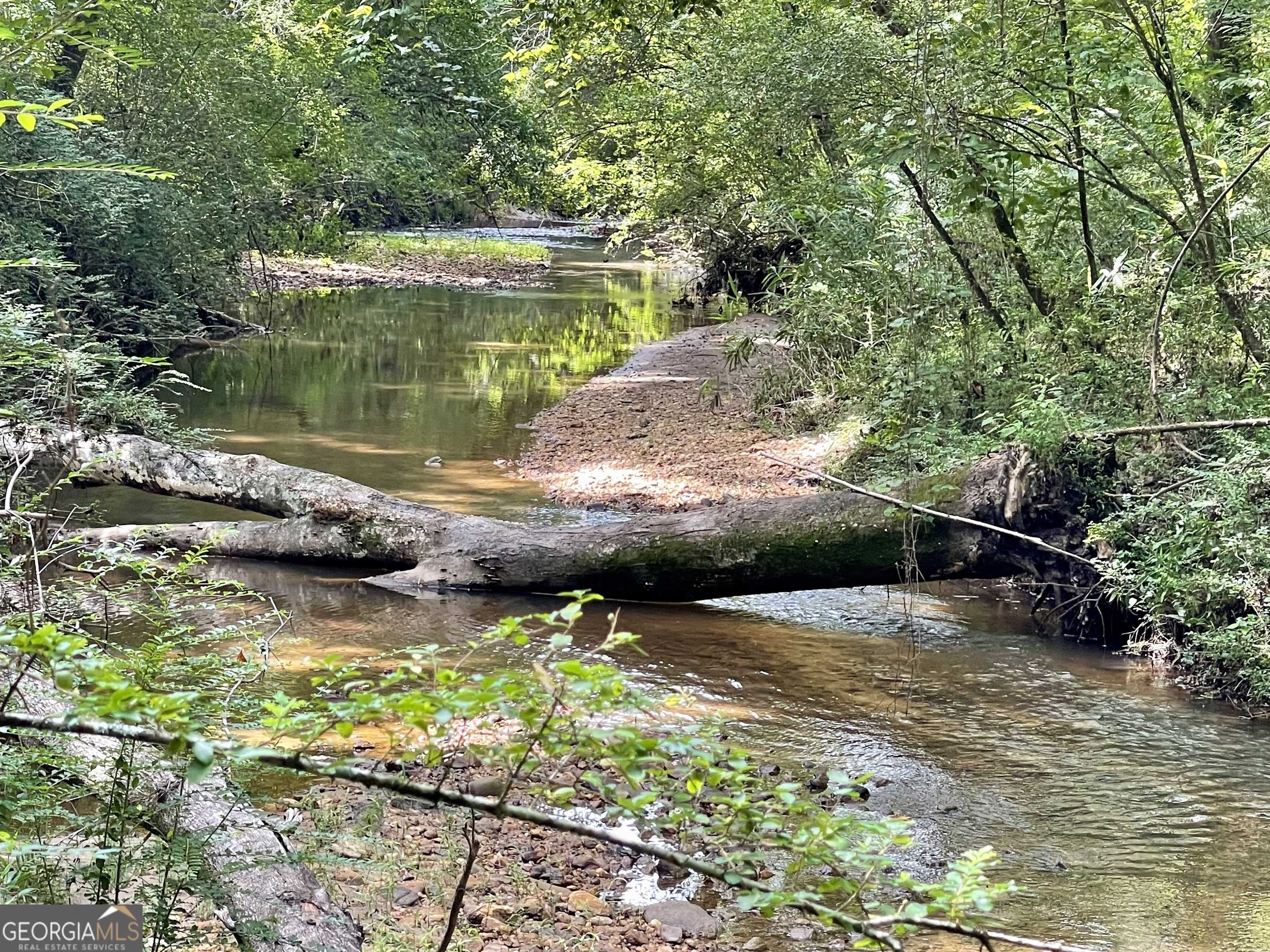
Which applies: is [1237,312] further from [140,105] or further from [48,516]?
[140,105]

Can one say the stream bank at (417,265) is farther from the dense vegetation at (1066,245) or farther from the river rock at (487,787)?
the river rock at (487,787)

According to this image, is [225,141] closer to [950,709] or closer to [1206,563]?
[950,709]

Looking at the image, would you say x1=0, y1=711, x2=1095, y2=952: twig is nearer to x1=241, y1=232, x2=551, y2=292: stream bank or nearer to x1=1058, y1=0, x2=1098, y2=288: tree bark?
x1=1058, y1=0, x2=1098, y2=288: tree bark

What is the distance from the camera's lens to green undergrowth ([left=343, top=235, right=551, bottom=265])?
33.3m

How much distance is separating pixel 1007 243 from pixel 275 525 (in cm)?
630

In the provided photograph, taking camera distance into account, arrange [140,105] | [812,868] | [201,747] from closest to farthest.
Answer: [201,747], [812,868], [140,105]

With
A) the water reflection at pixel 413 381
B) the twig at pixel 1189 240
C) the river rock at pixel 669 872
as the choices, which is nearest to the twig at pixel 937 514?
the twig at pixel 1189 240

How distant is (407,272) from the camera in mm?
32625

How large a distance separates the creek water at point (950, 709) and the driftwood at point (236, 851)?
1.76 meters

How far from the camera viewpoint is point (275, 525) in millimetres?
8883

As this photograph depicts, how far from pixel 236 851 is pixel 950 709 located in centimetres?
456

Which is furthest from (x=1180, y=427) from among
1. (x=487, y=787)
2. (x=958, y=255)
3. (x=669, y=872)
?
(x=958, y=255)

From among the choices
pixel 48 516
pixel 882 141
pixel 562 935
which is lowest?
pixel 562 935

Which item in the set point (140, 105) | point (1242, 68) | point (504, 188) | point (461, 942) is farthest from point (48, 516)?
point (504, 188)
